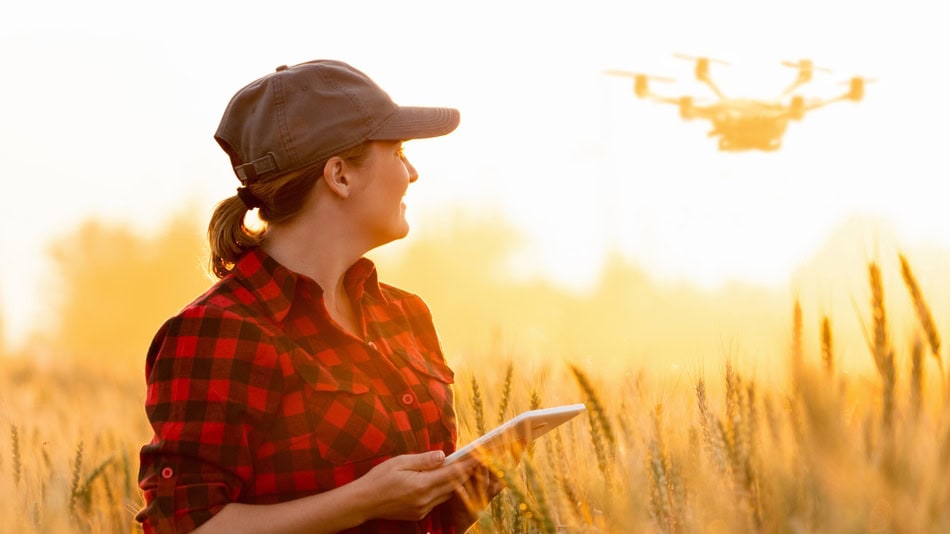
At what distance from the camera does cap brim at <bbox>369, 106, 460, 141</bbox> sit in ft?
8.27

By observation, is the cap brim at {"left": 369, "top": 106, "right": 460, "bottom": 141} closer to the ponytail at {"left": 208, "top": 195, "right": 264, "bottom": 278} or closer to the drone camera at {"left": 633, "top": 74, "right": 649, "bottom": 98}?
the ponytail at {"left": 208, "top": 195, "right": 264, "bottom": 278}

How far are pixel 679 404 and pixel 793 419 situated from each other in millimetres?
994

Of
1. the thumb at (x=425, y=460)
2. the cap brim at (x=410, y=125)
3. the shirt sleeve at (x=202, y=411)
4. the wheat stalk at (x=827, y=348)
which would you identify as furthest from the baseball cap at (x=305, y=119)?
the wheat stalk at (x=827, y=348)

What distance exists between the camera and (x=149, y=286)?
105ft

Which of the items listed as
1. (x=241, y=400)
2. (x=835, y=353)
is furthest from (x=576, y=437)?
(x=835, y=353)

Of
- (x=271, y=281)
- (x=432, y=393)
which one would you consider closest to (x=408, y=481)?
(x=432, y=393)

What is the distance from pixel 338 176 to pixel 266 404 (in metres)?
0.59

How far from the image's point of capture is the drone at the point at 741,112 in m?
25.9

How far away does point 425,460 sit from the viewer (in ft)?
7.02

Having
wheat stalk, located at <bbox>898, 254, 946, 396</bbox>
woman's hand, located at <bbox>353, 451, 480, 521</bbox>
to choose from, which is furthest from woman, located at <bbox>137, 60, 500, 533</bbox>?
wheat stalk, located at <bbox>898, 254, 946, 396</bbox>

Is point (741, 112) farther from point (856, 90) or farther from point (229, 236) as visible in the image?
point (229, 236)

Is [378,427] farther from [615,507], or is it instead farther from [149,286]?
[149,286]

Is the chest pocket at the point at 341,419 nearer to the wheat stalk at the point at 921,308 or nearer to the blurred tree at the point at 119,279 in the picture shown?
the wheat stalk at the point at 921,308

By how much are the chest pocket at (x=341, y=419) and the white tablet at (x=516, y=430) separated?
0.78 feet
